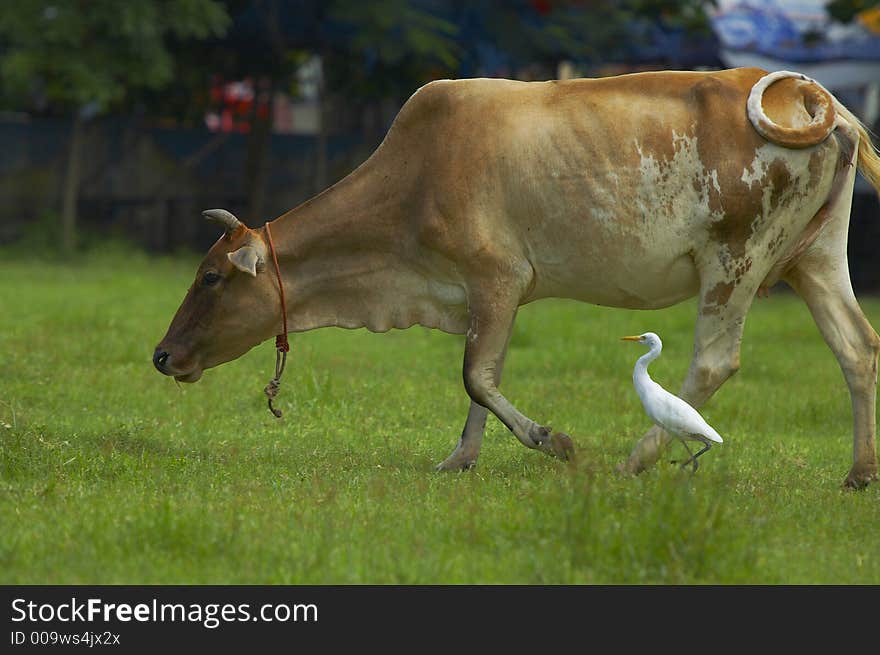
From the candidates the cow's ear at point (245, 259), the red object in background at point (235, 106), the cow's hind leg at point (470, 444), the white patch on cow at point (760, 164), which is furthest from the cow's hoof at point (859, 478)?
the red object in background at point (235, 106)

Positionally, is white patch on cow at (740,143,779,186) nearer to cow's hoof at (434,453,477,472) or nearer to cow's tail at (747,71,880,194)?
cow's tail at (747,71,880,194)

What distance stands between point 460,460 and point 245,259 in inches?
53.4

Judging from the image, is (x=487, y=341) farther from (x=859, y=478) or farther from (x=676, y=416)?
(x=859, y=478)

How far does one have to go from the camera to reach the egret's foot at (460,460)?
281 inches

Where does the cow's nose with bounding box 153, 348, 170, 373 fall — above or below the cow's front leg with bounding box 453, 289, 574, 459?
below

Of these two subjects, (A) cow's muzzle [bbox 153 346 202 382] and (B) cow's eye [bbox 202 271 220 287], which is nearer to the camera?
(B) cow's eye [bbox 202 271 220 287]

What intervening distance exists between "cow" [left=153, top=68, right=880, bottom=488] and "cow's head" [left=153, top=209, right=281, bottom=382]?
11 mm

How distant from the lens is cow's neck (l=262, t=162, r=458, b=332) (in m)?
7.19

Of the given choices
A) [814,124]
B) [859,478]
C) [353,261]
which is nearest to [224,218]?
[353,261]

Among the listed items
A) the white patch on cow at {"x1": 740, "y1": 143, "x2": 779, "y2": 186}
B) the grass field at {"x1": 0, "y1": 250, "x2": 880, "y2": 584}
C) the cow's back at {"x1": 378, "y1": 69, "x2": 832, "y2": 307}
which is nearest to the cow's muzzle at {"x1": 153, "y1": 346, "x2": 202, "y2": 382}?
the grass field at {"x1": 0, "y1": 250, "x2": 880, "y2": 584}

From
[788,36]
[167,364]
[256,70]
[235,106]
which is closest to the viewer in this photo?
[167,364]

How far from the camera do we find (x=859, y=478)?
686cm
